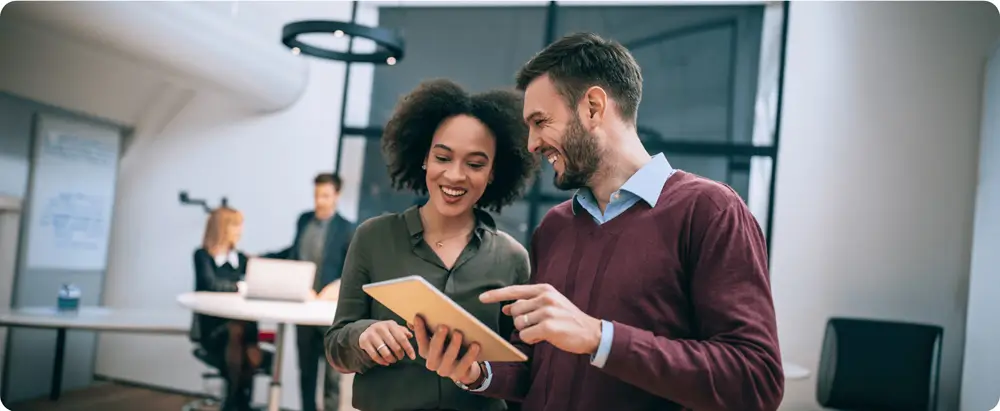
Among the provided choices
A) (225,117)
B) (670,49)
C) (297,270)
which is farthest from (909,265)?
(225,117)

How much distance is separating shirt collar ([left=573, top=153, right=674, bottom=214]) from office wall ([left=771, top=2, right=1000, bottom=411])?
305 centimetres

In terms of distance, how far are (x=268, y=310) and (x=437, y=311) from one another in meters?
2.03

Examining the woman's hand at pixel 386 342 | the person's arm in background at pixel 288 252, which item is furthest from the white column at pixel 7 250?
the woman's hand at pixel 386 342

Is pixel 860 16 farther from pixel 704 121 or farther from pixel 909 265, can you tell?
pixel 909 265

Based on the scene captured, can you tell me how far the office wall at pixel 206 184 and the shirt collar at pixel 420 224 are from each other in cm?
357

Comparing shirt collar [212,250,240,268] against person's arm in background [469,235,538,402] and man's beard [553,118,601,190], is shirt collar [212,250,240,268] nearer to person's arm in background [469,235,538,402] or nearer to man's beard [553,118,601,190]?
person's arm in background [469,235,538,402]

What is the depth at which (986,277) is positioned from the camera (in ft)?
11.2

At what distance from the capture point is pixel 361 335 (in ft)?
4.12

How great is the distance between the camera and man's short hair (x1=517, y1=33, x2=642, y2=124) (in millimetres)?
1176

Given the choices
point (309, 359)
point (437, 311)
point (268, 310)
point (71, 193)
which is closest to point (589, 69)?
point (437, 311)

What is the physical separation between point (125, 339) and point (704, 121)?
444cm

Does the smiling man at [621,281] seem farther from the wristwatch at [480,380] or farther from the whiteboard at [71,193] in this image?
the whiteboard at [71,193]

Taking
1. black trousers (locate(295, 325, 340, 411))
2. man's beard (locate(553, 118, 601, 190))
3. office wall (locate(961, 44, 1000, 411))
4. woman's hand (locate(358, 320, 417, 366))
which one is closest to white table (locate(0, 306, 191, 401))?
black trousers (locate(295, 325, 340, 411))

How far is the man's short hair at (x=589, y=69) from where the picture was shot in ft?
3.86
